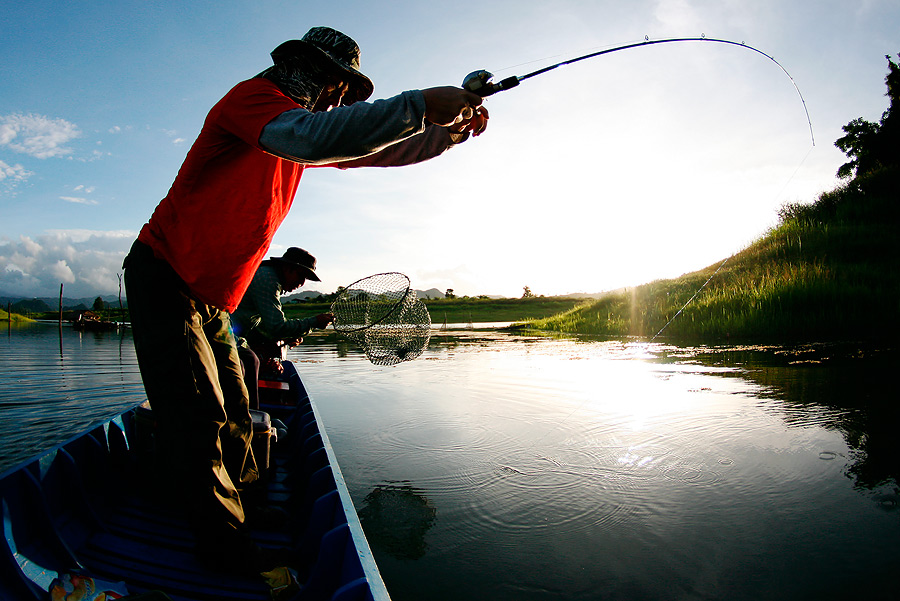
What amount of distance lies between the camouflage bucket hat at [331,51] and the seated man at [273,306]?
263cm

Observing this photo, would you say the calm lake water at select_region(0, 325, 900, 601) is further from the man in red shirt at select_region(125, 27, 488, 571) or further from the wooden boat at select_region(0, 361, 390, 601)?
the man in red shirt at select_region(125, 27, 488, 571)

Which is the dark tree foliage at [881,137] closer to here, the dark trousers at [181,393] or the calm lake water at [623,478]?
the calm lake water at [623,478]

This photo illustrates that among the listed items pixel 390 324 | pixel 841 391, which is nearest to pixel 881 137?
pixel 841 391

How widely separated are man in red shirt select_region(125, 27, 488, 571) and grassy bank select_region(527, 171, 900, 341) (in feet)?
40.3

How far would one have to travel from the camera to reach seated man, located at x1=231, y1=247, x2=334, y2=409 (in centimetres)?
448

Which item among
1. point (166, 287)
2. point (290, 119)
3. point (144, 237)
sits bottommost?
point (166, 287)

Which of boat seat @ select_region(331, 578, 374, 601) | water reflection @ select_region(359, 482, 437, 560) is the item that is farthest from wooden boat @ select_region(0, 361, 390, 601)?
water reflection @ select_region(359, 482, 437, 560)

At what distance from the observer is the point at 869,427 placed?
14.0 feet

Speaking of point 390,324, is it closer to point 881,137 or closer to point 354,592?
point 354,592

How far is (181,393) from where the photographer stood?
2.10 metres

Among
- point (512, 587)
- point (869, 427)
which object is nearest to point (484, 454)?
point (512, 587)

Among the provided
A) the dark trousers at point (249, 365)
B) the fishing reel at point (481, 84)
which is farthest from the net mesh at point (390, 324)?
the fishing reel at point (481, 84)

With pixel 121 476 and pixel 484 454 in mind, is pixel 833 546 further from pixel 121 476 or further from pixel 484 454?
pixel 121 476

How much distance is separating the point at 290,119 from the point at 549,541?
2378 millimetres
